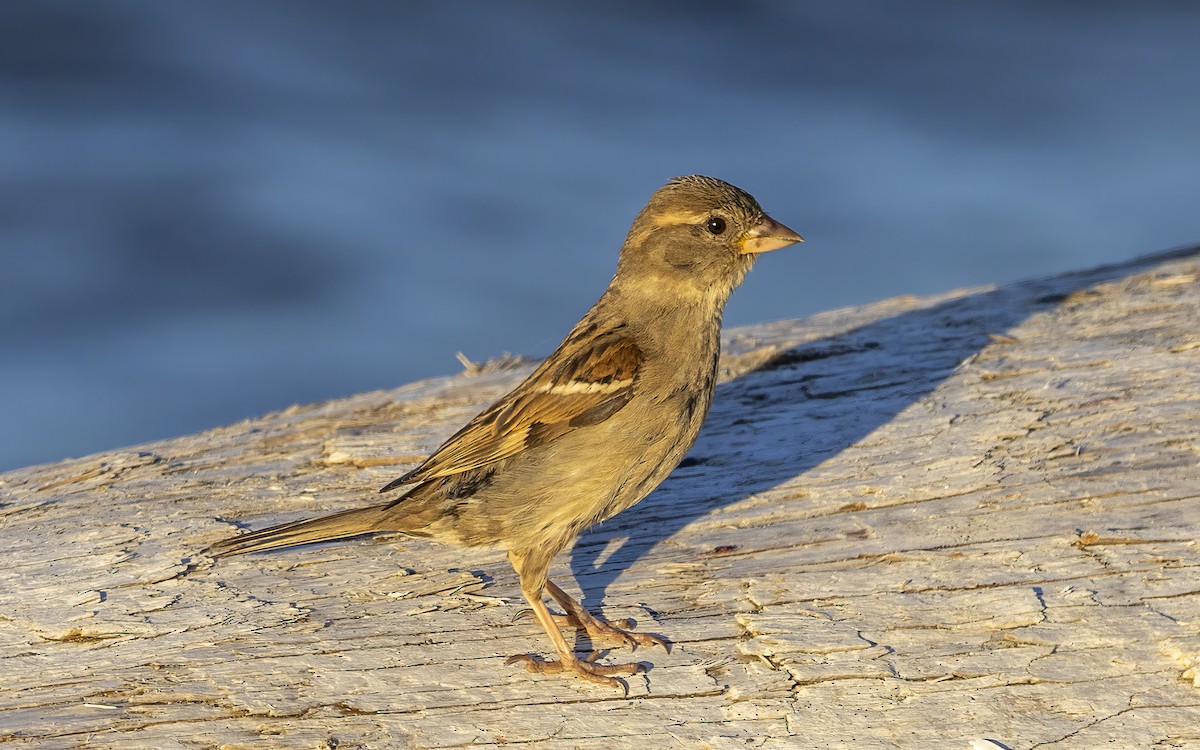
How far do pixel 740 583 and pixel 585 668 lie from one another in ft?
2.25

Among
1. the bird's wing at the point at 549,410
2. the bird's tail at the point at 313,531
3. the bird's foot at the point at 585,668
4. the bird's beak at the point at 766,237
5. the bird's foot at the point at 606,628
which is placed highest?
the bird's beak at the point at 766,237

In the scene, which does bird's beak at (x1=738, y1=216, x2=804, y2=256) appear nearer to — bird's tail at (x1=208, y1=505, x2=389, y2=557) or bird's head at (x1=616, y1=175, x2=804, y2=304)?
bird's head at (x1=616, y1=175, x2=804, y2=304)

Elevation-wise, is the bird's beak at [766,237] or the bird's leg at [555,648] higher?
the bird's beak at [766,237]

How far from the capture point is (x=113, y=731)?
3406mm

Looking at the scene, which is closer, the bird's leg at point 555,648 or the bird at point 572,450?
the bird's leg at point 555,648

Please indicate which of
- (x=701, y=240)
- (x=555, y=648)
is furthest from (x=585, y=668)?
(x=701, y=240)

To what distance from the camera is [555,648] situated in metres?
4.08

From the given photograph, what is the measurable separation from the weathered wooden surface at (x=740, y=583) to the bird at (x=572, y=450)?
20cm

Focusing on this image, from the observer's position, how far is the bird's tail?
4.29m

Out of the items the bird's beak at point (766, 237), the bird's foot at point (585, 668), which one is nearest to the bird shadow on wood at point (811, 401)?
the bird's foot at point (585, 668)

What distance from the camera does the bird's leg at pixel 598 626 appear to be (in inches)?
156

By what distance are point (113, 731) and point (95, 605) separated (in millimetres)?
827

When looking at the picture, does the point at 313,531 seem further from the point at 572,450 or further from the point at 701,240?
the point at 701,240

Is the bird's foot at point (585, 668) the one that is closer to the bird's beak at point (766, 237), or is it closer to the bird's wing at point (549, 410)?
the bird's wing at point (549, 410)
